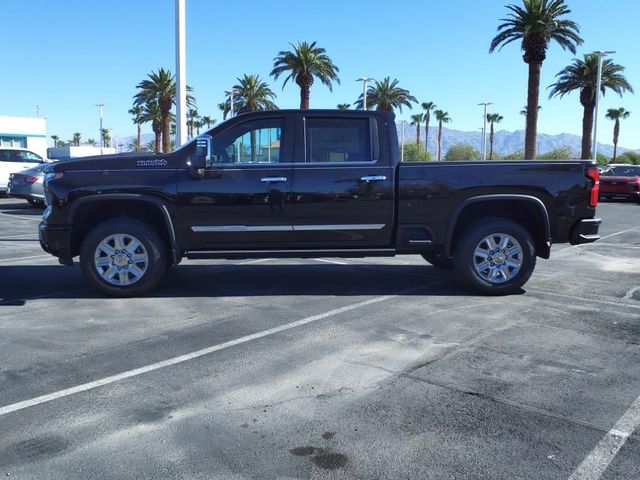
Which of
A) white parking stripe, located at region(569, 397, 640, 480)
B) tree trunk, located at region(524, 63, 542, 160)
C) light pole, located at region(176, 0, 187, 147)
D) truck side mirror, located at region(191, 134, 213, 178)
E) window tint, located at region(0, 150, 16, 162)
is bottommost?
white parking stripe, located at region(569, 397, 640, 480)

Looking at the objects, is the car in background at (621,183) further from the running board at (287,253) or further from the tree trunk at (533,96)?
the running board at (287,253)

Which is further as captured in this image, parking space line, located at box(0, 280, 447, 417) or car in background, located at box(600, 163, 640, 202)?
car in background, located at box(600, 163, 640, 202)

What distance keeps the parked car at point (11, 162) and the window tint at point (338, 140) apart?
1801 cm

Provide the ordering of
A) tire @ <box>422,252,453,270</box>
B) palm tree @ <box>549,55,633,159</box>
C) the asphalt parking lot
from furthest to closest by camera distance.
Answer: palm tree @ <box>549,55,633,159</box>
tire @ <box>422,252,453,270</box>
the asphalt parking lot

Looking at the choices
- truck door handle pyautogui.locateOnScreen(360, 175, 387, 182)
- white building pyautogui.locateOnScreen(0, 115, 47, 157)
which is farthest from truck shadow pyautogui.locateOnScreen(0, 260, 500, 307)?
white building pyautogui.locateOnScreen(0, 115, 47, 157)

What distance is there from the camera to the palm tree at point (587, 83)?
4088 centimetres

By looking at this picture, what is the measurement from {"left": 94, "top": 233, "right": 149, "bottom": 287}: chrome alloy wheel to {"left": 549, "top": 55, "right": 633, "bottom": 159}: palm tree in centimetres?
3982

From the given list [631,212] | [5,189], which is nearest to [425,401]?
[631,212]

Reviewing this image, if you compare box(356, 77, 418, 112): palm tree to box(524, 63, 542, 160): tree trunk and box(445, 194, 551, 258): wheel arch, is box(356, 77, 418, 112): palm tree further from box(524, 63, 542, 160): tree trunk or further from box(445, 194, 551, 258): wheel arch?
box(445, 194, 551, 258): wheel arch

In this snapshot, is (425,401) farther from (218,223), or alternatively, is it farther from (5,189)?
(5,189)

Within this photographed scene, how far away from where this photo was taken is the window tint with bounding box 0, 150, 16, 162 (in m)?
22.1

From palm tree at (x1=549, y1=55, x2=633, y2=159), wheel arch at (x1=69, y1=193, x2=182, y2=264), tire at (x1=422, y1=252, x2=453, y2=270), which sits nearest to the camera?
wheel arch at (x1=69, y1=193, x2=182, y2=264)

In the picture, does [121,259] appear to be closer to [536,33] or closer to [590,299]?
[590,299]

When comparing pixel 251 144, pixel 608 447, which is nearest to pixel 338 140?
pixel 251 144
